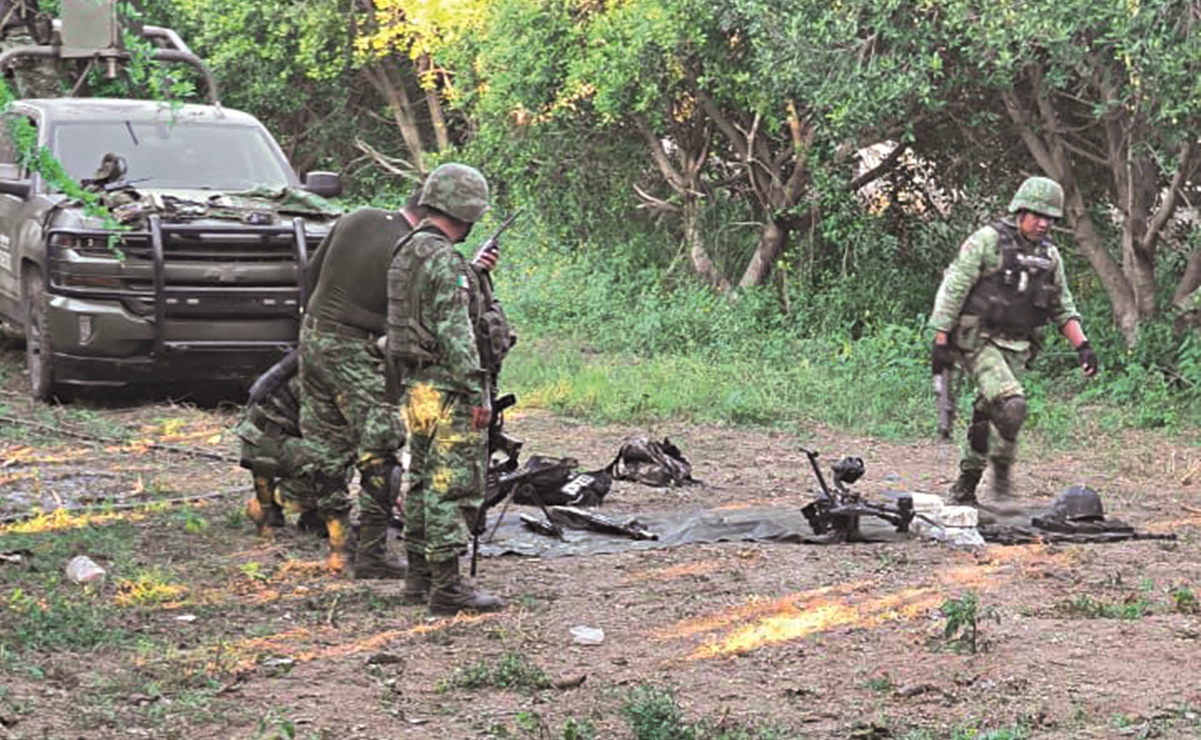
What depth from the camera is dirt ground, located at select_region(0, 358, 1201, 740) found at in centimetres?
574

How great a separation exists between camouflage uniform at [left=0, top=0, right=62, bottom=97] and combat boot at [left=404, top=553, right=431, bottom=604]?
8.52 metres

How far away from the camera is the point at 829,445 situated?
11.7 m

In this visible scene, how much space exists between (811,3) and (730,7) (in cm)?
142

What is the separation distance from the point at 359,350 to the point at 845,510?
2.49 meters

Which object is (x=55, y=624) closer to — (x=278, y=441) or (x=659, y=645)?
(x=278, y=441)

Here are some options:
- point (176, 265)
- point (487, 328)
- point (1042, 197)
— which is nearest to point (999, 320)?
point (1042, 197)

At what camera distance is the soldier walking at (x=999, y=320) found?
30.4 feet

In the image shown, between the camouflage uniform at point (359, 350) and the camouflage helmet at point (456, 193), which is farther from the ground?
the camouflage helmet at point (456, 193)

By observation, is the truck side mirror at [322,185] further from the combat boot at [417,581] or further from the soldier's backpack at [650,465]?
the combat boot at [417,581]

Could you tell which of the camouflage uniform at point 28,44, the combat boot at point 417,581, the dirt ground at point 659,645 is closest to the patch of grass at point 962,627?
the dirt ground at point 659,645

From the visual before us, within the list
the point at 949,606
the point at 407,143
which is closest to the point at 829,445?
the point at 949,606

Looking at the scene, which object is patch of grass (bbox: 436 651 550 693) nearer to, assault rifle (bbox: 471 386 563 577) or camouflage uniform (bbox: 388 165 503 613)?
camouflage uniform (bbox: 388 165 503 613)

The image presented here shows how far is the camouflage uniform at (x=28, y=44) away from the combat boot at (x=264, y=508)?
7.09m

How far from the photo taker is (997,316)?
936 centimetres
